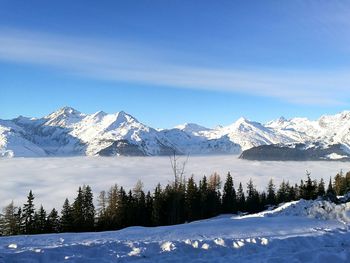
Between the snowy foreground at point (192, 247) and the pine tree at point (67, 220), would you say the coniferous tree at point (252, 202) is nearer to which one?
the pine tree at point (67, 220)

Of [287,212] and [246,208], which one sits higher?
[287,212]

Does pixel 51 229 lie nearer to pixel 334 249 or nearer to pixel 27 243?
pixel 27 243

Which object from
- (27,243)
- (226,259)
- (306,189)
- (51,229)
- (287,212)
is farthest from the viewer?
(306,189)

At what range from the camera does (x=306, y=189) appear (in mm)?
71750

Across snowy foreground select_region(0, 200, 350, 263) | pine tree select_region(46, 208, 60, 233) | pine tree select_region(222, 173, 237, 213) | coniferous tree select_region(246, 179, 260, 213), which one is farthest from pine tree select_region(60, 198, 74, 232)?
snowy foreground select_region(0, 200, 350, 263)

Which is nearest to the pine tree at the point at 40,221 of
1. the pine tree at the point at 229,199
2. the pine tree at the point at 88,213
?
the pine tree at the point at 88,213

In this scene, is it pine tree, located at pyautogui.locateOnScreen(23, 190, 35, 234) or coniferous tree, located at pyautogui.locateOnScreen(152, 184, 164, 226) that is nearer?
pine tree, located at pyautogui.locateOnScreen(23, 190, 35, 234)

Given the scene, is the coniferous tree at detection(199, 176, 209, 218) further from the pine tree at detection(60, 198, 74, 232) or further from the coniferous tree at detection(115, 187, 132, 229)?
the pine tree at detection(60, 198, 74, 232)

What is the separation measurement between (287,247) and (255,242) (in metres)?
1.22

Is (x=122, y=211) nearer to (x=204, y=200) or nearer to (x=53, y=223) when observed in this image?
(x=53, y=223)

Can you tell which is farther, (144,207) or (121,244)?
(144,207)

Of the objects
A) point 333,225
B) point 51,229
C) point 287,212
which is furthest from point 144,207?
point 333,225

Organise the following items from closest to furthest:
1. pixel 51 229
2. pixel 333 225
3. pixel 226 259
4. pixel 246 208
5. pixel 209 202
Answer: pixel 226 259 → pixel 333 225 → pixel 51 229 → pixel 209 202 → pixel 246 208

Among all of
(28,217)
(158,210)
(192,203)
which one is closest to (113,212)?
(158,210)
